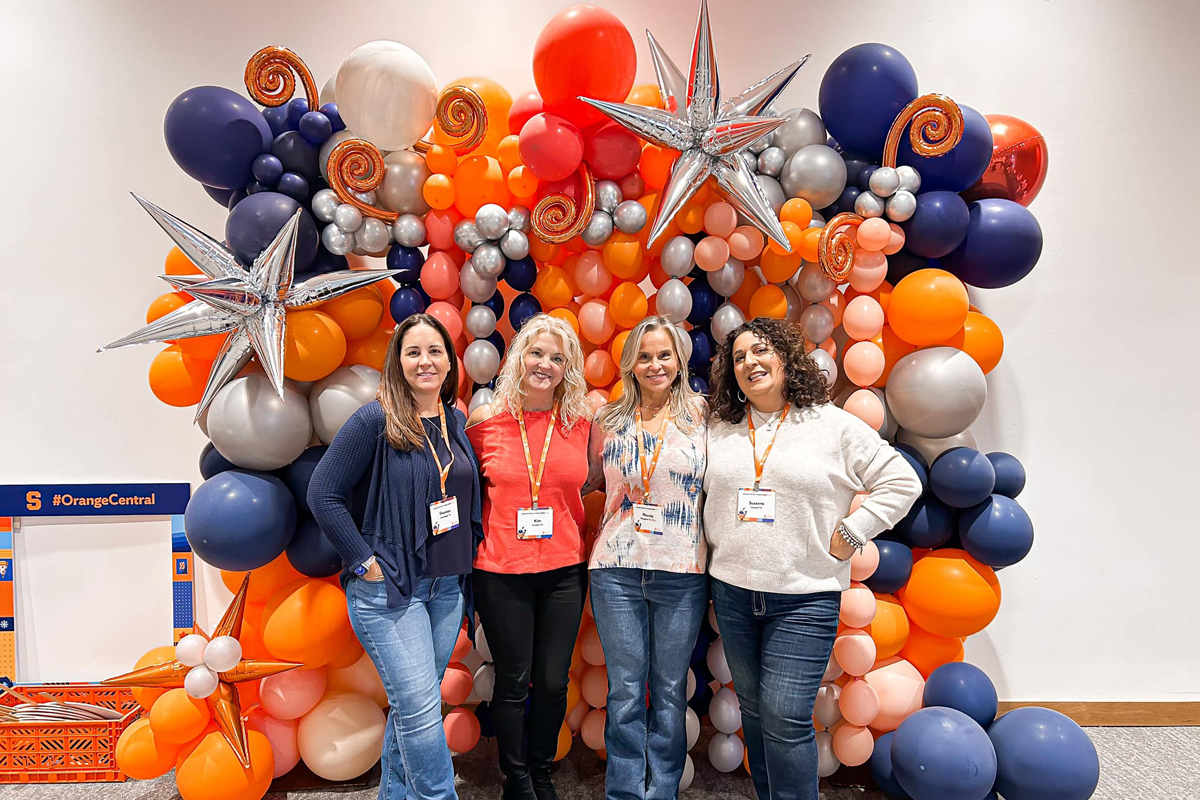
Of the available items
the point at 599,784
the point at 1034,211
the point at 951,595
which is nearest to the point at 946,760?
the point at 951,595

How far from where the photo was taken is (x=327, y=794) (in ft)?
7.30

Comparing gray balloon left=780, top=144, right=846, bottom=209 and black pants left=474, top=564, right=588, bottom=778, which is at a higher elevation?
gray balloon left=780, top=144, right=846, bottom=209

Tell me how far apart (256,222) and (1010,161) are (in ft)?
9.14

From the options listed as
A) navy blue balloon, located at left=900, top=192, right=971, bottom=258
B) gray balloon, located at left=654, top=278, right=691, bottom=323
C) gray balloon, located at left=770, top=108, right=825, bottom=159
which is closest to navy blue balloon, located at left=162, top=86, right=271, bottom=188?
gray balloon, located at left=654, top=278, right=691, bottom=323

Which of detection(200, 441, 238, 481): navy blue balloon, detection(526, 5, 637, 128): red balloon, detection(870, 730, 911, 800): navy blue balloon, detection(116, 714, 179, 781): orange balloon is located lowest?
detection(870, 730, 911, 800): navy blue balloon

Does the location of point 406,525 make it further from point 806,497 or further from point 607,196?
point 607,196

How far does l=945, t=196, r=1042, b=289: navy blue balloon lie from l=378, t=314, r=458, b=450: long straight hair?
74.9 inches

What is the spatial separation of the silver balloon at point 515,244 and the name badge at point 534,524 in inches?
36.1

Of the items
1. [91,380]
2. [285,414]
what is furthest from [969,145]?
[91,380]

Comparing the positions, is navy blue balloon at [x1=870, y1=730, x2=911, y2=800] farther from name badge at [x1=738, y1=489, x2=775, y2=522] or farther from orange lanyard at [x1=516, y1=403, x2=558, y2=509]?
orange lanyard at [x1=516, y1=403, x2=558, y2=509]

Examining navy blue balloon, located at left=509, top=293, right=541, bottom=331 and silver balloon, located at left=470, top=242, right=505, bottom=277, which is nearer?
silver balloon, located at left=470, top=242, right=505, bottom=277

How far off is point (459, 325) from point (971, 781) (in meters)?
2.36

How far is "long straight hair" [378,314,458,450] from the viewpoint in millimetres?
1739

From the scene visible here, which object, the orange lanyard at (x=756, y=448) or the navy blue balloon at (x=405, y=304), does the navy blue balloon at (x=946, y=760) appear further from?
the navy blue balloon at (x=405, y=304)
